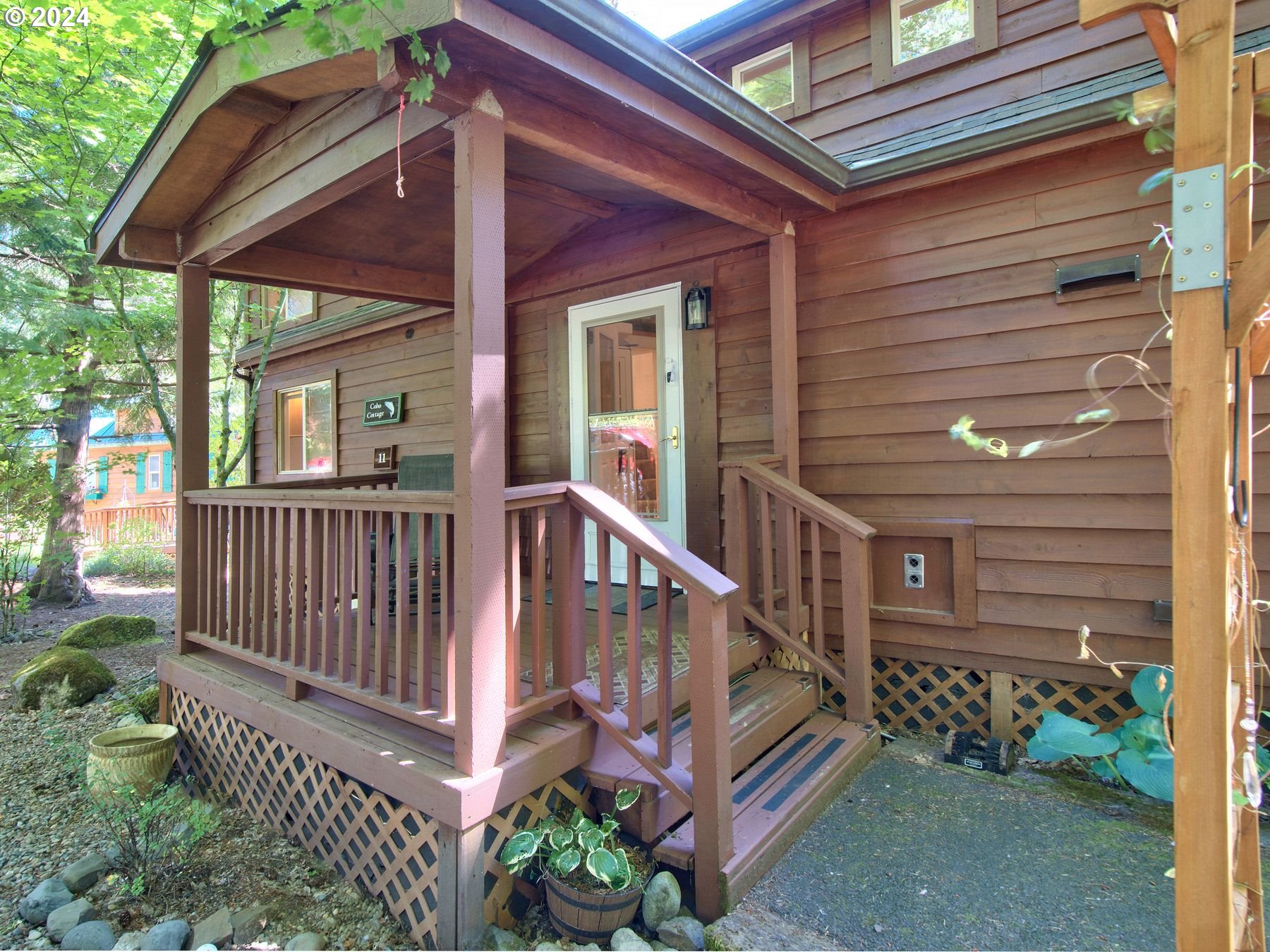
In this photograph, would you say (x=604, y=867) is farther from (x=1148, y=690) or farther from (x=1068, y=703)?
(x=1068, y=703)

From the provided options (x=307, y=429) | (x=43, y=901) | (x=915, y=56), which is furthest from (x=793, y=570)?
(x=307, y=429)

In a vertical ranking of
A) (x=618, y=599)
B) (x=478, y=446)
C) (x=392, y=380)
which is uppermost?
(x=392, y=380)

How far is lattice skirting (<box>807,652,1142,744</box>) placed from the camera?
3049 millimetres

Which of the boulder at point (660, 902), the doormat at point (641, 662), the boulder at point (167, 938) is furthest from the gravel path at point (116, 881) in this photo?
the doormat at point (641, 662)

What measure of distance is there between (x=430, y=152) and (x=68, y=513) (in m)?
8.28

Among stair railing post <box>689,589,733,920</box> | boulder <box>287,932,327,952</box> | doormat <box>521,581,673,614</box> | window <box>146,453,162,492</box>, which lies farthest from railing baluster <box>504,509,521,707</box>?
window <box>146,453,162,492</box>

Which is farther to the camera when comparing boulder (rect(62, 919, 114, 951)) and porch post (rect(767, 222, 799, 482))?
porch post (rect(767, 222, 799, 482))

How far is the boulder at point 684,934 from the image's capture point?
1.90 metres

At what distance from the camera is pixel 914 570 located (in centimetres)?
348

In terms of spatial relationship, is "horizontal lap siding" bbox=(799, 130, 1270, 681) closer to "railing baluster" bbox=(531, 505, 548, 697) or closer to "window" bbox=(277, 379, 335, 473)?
"railing baluster" bbox=(531, 505, 548, 697)

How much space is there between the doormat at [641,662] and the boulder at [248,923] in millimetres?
1114

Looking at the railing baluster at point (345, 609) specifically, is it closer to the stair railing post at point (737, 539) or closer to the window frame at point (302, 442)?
the stair railing post at point (737, 539)

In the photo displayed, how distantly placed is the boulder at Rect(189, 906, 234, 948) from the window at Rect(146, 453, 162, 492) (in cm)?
2387

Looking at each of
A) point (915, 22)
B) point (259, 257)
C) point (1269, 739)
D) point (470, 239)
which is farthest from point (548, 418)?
point (1269, 739)
